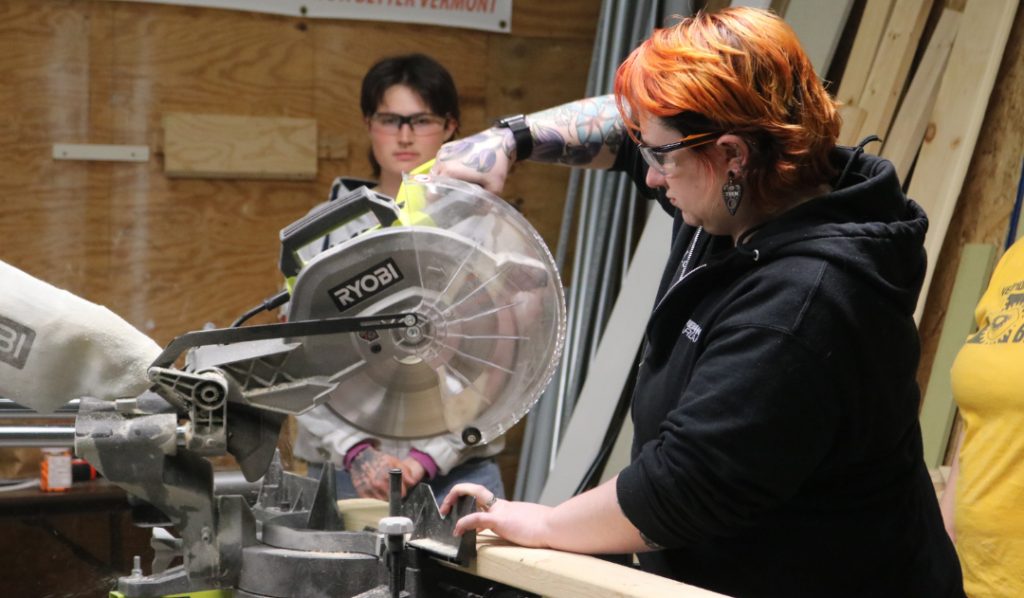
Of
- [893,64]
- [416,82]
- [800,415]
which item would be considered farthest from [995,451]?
[416,82]

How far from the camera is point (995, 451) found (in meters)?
1.54

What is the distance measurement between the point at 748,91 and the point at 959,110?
1701mm

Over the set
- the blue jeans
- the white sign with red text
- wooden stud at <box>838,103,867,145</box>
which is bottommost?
the blue jeans

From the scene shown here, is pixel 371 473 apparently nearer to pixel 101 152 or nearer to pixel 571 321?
pixel 571 321

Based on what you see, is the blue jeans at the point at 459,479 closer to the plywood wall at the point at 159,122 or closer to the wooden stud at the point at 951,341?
the wooden stud at the point at 951,341

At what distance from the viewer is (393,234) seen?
46.3 inches

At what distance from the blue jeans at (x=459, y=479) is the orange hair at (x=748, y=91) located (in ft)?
4.33

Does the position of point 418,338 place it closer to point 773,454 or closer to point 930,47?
point 773,454

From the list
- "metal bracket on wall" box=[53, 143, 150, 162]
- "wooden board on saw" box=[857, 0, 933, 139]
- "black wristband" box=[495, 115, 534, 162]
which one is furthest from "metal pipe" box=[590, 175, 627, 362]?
"black wristband" box=[495, 115, 534, 162]

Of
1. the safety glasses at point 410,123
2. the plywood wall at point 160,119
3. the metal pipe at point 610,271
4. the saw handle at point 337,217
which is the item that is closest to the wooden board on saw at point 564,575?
Answer: the saw handle at point 337,217

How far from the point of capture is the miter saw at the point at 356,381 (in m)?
1.14

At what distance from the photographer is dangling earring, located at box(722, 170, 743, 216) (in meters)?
1.12

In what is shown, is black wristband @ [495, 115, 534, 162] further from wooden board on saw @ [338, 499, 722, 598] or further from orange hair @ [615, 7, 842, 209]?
wooden board on saw @ [338, 499, 722, 598]

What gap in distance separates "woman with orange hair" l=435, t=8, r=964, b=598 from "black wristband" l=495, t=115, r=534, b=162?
379mm
